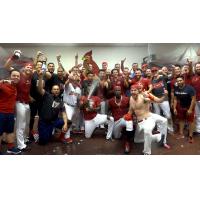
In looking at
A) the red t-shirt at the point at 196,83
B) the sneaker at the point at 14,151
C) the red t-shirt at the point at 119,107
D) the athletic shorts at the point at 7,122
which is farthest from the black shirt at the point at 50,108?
the red t-shirt at the point at 196,83

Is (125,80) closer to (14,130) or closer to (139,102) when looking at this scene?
(139,102)

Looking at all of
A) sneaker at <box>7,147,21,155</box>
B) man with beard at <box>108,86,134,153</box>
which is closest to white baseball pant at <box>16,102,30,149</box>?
sneaker at <box>7,147,21,155</box>

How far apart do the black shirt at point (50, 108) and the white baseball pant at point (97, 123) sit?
35cm

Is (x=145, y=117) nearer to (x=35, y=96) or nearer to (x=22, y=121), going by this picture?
(x=35, y=96)

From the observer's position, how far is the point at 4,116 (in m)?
3.61

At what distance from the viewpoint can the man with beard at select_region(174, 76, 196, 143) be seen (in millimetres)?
3754

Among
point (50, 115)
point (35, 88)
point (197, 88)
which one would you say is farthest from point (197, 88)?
point (35, 88)

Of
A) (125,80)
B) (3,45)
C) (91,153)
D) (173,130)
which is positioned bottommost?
(91,153)

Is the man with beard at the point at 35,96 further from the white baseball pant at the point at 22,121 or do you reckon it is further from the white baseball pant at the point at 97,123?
the white baseball pant at the point at 97,123

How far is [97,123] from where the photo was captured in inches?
147

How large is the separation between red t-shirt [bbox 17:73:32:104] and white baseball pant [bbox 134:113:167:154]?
4.34 feet

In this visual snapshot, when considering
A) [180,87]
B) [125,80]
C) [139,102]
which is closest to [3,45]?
[125,80]

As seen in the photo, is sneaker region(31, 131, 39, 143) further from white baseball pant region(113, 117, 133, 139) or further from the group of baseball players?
white baseball pant region(113, 117, 133, 139)
